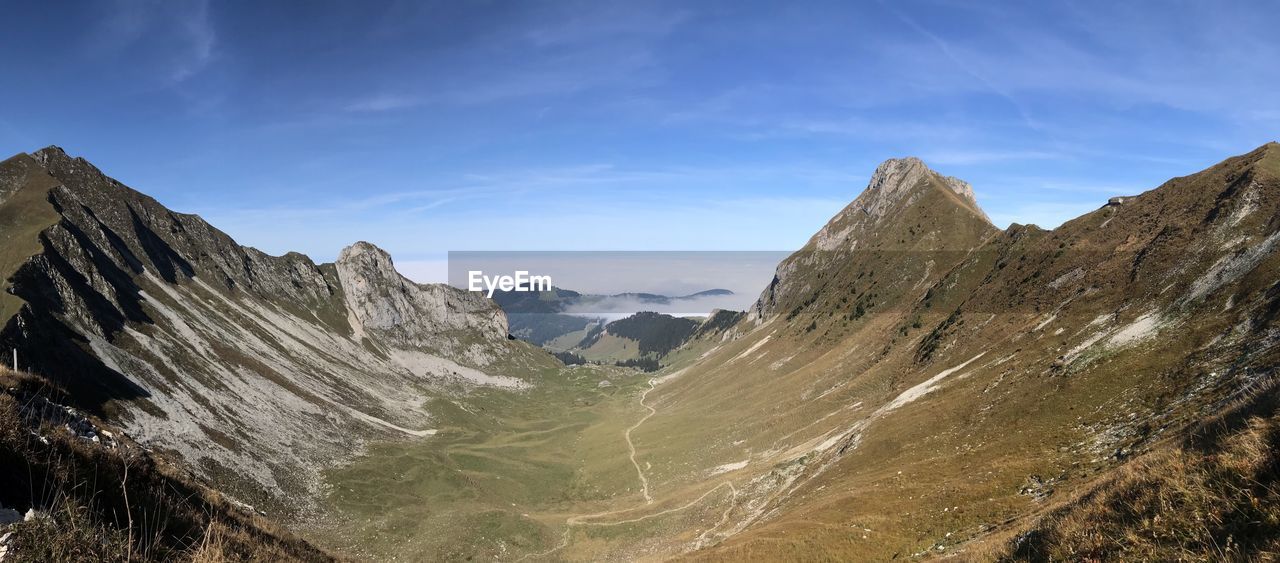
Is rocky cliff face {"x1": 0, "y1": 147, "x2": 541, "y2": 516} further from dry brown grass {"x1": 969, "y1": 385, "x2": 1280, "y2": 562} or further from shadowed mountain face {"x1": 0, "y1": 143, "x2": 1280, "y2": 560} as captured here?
dry brown grass {"x1": 969, "y1": 385, "x2": 1280, "y2": 562}

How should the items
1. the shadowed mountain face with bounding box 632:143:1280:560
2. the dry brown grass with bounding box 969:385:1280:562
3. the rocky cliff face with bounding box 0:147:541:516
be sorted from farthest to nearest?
1. the rocky cliff face with bounding box 0:147:541:516
2. the shadowed mountain face with bounding box 632:143:1280:560
3. the dry brown grass with bounding box 969:385:1280:562

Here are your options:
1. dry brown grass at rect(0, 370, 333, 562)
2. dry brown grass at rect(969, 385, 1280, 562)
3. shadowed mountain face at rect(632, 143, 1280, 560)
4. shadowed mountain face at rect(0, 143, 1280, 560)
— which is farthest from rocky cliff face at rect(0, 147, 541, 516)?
dry brown grass at rect(969, 385, 1280, 562)

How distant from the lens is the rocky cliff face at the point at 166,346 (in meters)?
91.9

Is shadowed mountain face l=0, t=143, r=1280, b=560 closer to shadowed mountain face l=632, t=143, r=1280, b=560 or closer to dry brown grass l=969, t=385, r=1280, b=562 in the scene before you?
dry brown grass l=969, t=385, r=1280, b=562

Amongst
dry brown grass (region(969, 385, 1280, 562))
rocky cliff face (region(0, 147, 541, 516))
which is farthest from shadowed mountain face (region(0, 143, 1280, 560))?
rocky cliff face (region(0, 147, 541, 516))

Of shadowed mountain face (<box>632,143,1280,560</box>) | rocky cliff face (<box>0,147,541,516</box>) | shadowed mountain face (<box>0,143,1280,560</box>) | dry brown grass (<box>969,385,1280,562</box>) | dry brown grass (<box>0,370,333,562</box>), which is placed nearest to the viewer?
dry brown grass (<box>0,370,333,562</box>)

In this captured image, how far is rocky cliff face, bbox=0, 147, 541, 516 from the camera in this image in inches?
3620

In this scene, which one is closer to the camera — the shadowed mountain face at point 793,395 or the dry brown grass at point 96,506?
the dry brown grass at point 96,506

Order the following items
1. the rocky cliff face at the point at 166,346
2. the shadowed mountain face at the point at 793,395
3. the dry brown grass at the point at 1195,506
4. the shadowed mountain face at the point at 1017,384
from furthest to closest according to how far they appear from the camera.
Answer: the rocky cliff face at the point at 166,346, the shadowed mountain face at the point at 793,395, the shadowed mountain face at the point at 1017,384, the dry brown grass at the point at 1195,506

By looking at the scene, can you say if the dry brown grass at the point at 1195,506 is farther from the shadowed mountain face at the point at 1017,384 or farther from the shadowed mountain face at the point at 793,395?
the shadowed mountain face at the point at 1017,384

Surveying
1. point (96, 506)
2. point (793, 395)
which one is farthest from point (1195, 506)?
point (793, 395)

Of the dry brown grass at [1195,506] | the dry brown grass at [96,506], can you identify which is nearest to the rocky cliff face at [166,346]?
the dry brown grass at [96,506]

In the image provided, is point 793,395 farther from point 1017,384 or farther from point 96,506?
point 96,506

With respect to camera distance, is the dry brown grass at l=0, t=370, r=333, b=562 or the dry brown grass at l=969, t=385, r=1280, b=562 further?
the dry brown grass at l=969, t=385, r=1280, b=562
